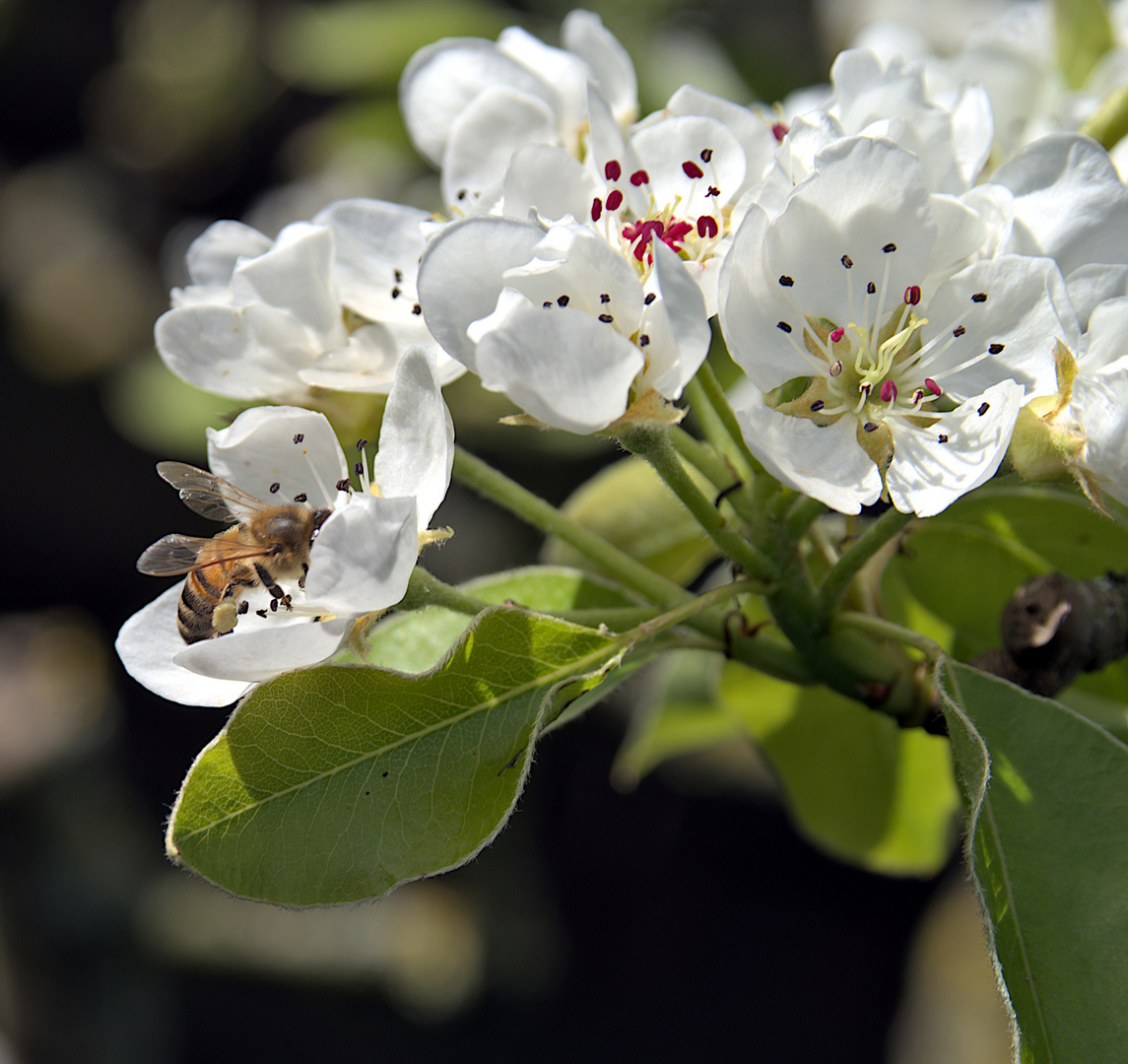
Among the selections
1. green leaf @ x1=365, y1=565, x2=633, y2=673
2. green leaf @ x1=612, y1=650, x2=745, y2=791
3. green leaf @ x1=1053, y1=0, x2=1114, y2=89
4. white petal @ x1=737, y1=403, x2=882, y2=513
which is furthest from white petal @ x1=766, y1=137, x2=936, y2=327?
green leaf @ x1=612, y1=650, x2=745, y2=791

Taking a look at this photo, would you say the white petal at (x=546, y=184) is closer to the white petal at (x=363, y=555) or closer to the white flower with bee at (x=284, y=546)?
the white flower with bee at (x=284, y=546)

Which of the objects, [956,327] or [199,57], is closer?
[956,327]

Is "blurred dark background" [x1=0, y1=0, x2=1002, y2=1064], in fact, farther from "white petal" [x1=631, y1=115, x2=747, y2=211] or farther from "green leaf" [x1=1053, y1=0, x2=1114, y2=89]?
"white petal" [x1=631, y1=115, x2=747, y2=211]

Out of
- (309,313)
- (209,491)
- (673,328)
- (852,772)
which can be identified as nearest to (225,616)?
(209,491)

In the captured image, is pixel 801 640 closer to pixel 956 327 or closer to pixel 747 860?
pixel 956 327

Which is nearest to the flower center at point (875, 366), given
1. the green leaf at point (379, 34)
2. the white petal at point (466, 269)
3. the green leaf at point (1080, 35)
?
the white petal at point (466, 269)

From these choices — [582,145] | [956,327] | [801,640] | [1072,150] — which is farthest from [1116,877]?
[582,145]
